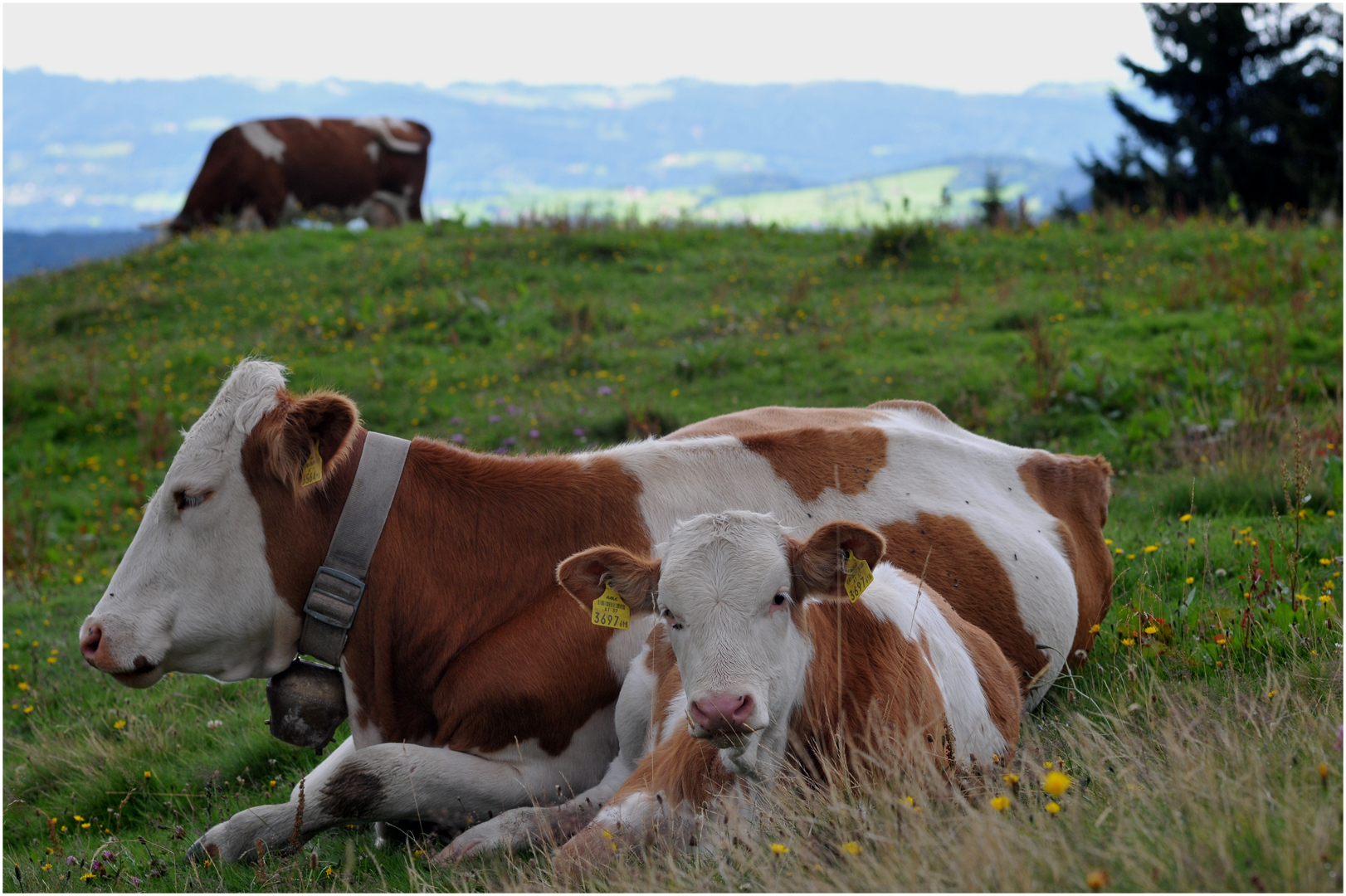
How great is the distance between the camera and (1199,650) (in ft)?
13.7

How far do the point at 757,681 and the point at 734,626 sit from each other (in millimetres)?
169

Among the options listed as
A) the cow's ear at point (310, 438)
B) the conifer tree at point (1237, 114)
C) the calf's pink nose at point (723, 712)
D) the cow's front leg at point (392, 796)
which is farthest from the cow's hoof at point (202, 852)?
the conifer tree at point (1237, 114)

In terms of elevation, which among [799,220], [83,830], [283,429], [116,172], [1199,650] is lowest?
[83,830]

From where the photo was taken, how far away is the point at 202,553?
4.04 metres

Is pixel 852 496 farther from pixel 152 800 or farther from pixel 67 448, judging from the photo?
pixel 67 448

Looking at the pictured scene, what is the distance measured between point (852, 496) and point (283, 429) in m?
2.27

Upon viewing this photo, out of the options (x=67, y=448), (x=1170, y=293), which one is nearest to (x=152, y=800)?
(x=67, y=448)

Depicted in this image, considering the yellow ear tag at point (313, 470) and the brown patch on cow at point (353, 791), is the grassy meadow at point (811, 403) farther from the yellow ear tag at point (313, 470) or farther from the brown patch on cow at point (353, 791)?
the yellow ear tag at point (313, 470)

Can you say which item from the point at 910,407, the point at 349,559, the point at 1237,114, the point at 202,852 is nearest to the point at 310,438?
the point at 349,559

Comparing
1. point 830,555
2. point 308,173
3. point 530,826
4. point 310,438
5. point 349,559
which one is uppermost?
point 308,173

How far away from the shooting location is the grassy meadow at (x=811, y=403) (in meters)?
2.72

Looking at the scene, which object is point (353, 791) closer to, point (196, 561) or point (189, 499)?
point (196, 561)

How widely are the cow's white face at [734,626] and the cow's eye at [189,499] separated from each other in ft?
6.14

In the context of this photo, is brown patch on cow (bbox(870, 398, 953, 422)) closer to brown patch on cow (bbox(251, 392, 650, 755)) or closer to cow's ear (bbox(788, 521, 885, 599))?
brown patch on cow (bbox(251, 392, 650, 755))
